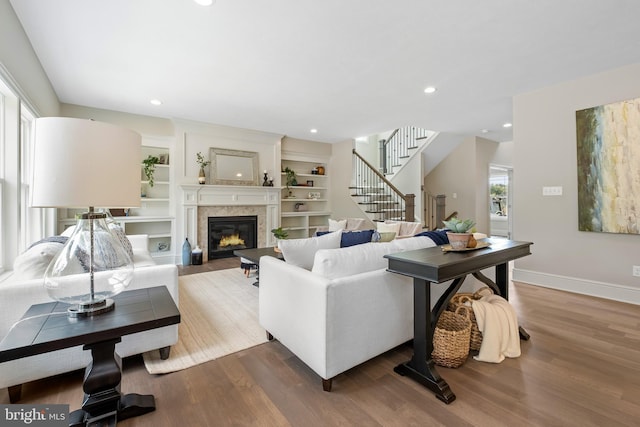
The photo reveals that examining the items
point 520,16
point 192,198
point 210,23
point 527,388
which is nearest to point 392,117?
point 520,16

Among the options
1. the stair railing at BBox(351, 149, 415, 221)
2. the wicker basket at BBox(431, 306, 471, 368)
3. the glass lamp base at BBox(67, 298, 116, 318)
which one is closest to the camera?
the glass lamp base at BBox(67, 298, 116, 318)

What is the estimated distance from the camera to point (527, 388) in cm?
173

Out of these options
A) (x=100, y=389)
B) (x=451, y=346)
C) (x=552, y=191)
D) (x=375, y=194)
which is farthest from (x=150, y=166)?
(x=552, y=191)

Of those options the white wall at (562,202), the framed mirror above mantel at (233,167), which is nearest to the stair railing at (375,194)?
the framed mirror above mantel at (233,167)

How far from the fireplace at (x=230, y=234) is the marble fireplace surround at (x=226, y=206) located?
0.09 meters

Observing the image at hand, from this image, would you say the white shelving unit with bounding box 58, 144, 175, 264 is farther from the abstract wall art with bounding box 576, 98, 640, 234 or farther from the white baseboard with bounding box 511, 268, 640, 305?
the abstract wall art with bounding box 576, 98, 640, 234

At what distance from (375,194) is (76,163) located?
6599 millimetres

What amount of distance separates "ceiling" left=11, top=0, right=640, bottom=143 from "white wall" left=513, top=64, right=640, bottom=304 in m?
0.21

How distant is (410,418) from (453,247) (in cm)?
108

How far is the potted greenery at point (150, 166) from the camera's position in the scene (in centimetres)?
491

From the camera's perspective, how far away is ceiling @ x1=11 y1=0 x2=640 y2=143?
2.21 metres

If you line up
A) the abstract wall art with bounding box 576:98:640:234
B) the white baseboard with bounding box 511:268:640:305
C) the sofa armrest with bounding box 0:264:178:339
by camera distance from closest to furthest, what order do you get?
the sofa armrest with bounding box 0:264:178:339 < the abstract wall art with bounding box 576:98:640:234 < the white baseboard with bounding box 511:268:640:305

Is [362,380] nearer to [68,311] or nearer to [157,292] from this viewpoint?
[157,292]

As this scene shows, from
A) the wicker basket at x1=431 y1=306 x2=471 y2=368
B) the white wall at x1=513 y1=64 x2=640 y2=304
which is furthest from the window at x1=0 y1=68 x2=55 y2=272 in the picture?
the white wall at x1=513 y1=64 x2=640 y2=304
